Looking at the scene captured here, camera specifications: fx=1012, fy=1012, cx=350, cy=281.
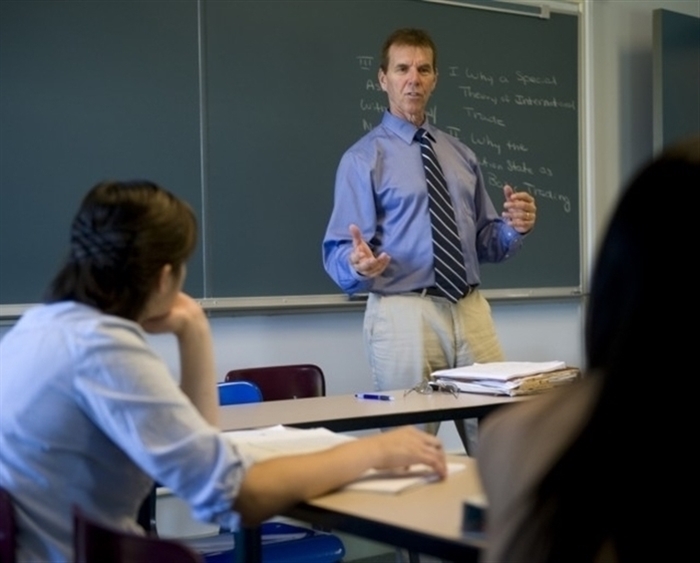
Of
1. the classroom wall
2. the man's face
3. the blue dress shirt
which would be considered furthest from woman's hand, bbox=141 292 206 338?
the classroom wall

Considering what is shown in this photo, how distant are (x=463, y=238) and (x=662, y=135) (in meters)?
2.07

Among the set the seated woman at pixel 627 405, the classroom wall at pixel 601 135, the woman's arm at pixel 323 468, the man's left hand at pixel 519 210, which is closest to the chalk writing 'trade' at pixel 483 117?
the classroom wall at pixel 601 135

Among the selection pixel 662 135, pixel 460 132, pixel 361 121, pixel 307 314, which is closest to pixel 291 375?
pixel 307 314

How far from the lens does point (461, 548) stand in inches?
54.4

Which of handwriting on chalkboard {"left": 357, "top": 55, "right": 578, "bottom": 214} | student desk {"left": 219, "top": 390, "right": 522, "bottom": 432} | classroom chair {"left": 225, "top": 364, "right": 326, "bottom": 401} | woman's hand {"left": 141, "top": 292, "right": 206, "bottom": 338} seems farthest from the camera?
handwriting on chalkboard {"left": 357, "top": 55, "right": 578, "bottom": 214}

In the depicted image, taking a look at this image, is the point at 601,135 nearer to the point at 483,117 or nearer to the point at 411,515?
the point at 483,117

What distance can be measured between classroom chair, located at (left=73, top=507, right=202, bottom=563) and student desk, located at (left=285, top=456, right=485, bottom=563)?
1.04 ft

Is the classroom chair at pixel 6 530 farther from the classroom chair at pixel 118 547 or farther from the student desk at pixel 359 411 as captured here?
the student desk at pixel 359 411

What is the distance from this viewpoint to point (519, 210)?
3379mm

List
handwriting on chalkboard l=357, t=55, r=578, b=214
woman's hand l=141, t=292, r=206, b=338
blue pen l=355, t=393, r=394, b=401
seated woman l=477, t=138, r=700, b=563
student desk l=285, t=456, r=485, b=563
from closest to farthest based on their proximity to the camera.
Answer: seated woman l=477, t=138, r=700, b=563 → student desk l=285, t=456, r=485, b=563 → woman's hand l=141, t=292, r=206, b=338 → blue pen l=355, t=393, r=394, b=401 → handwriting on chalkboard l=357, t=55, r=578, b=214

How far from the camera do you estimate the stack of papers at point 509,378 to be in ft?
9.32

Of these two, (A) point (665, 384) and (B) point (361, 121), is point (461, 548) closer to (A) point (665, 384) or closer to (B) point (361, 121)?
(A) point (665, 384)

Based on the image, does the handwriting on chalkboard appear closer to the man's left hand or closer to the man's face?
the man's face

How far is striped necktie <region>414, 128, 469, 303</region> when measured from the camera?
3.40 m
